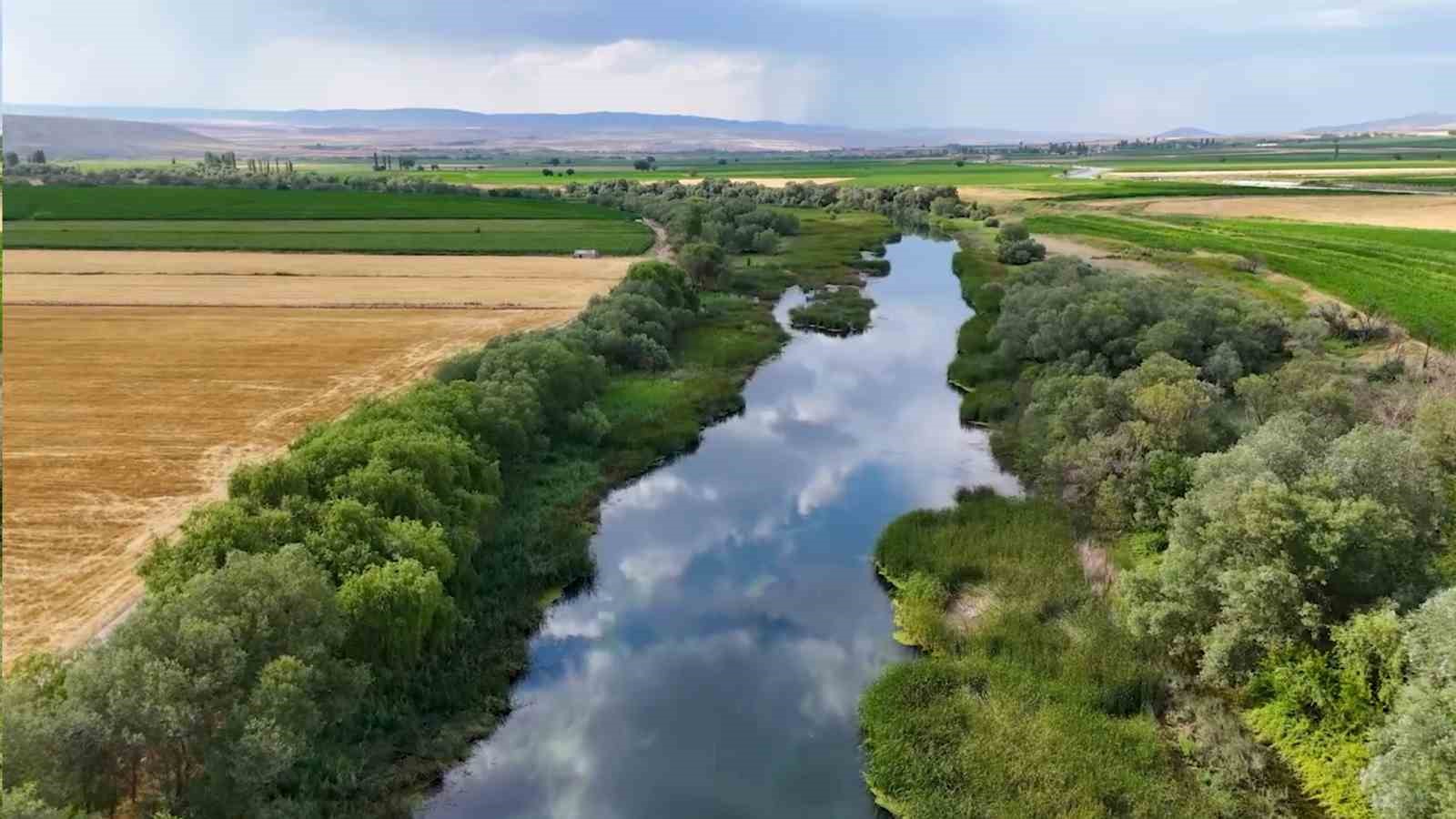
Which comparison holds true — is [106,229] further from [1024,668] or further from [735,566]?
[1024,668]

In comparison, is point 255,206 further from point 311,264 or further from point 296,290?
point 296,290

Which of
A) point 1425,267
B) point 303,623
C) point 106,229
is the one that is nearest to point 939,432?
point 303,623

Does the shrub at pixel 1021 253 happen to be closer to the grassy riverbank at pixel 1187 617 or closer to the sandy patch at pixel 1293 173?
the grassy riverbank at pixel 1187 617

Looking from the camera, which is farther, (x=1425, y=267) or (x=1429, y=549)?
(x=1425, y=267)

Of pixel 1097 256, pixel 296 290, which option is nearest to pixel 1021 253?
pixel 1097 256

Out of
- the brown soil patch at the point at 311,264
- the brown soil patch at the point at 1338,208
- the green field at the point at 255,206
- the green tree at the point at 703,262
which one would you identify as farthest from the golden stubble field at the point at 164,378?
the brown soil patch at the point at 1338,208

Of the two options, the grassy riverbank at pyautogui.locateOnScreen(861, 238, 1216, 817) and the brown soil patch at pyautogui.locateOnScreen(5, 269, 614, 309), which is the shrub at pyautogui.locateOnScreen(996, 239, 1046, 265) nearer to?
the brown soil patch at pyautogui.locateOnScreen(5, 269, 614, 309)
